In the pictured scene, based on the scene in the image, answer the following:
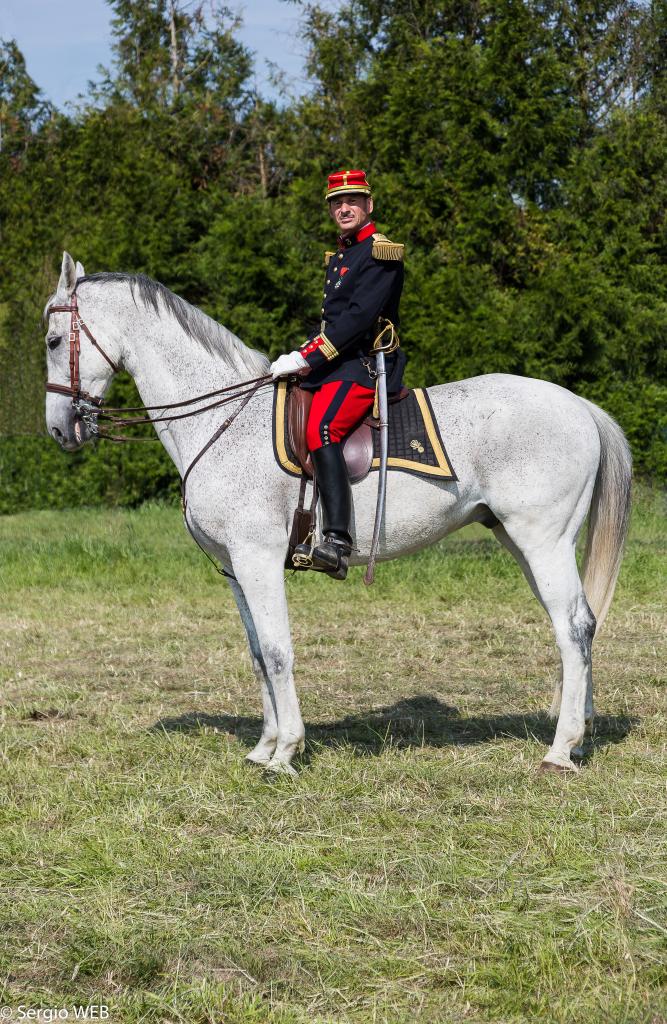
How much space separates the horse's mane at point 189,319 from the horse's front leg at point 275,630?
3.11ft

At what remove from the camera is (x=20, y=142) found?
28.1 metres

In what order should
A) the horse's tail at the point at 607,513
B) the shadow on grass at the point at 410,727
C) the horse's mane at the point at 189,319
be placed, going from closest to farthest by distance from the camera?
1. the horse's mane at the point at 189,319
2. the horse's tail at the point at 607,513
3. the shadow on grass at the point at 410,727

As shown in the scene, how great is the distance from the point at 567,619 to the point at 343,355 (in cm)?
164

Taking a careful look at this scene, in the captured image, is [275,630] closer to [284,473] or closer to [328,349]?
[284,473]

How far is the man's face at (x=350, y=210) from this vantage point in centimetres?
533

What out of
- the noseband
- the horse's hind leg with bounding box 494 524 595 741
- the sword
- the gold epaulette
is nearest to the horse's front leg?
the sword

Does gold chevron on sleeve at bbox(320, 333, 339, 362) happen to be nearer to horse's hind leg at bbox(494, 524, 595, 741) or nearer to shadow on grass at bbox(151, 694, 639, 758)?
horse's hind leg at bbox(494, 524, 595, 741)

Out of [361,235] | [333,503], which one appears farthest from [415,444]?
[361,235]

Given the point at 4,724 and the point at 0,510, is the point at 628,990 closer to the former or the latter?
the point at 4,724

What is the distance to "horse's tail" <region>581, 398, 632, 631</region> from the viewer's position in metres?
5.69

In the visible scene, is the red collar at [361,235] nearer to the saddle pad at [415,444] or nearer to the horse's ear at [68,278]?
the saddle pad at [415,444]

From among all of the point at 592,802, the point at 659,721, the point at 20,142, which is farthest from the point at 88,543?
the point at 20,142

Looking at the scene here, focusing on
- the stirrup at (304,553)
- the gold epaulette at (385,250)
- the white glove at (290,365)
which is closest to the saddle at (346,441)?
the white glove at (290,365)

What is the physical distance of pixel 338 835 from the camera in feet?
14.6
